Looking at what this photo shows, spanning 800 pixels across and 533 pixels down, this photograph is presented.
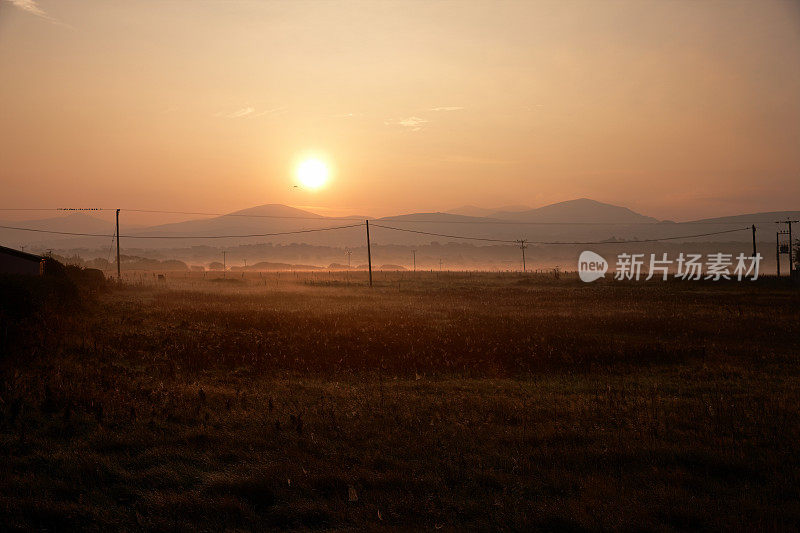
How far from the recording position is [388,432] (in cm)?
965

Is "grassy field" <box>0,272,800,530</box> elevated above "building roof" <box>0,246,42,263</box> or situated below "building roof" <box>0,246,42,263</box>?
below

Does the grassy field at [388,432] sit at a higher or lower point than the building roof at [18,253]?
lower

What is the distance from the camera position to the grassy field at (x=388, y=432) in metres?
6.70

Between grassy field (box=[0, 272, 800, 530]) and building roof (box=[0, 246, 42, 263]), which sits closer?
grassy field (box=[0, 272, 800, 530])

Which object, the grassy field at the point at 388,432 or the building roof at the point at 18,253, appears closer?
the grassy field at the point at 388,432

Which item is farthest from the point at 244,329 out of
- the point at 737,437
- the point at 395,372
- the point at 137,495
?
the point at 737,437

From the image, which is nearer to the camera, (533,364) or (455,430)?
(455,430)

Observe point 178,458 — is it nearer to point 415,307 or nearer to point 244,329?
point 244,329

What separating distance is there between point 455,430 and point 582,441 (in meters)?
2.19

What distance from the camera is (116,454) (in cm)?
859

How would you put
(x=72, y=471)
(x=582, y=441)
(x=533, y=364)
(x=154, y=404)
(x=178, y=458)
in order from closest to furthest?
1. (x=72, y=471)
2. (x=178, y=458)
3. (x=582, y=441)
4. (x=154, y=404)
5. (x=533, y=364)

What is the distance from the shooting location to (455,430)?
977 cm

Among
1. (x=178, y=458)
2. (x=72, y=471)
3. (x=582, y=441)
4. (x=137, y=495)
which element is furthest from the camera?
(x=582, y=441)

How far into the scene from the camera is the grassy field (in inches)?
264
